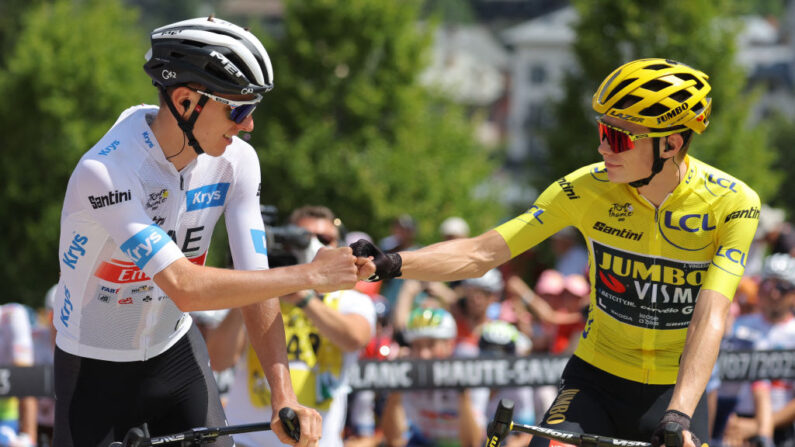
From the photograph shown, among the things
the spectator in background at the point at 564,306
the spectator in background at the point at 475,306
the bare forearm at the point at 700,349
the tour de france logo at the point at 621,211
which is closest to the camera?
the bare forearm at the point at 700,349

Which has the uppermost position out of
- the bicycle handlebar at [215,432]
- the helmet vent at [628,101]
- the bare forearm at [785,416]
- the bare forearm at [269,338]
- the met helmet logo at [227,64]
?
the met helmet logo at [227,64]

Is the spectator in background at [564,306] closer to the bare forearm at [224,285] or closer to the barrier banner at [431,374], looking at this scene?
the barrier banner at [431,374]

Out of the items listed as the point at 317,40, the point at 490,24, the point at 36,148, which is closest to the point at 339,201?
the point at 317,40

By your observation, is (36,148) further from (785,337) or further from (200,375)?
(200,375)

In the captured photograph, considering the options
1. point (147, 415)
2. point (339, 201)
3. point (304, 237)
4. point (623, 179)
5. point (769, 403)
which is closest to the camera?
point (147, 415)

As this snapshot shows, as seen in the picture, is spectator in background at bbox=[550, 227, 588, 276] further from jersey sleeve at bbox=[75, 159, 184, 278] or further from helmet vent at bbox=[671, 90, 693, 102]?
jersey sleeve at bbox=[75, 159, 184, 278]

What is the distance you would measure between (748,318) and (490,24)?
504 ft

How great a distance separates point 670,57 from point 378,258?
67.0 feet

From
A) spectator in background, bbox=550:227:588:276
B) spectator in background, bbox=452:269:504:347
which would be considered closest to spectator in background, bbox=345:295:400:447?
spectator in background, bbox=452:269:504:347

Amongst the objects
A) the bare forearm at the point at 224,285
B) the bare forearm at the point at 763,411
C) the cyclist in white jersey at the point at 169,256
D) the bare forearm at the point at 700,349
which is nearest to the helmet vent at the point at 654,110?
the bare forearm at the point at 700,349

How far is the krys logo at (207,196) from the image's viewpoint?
4258 mm

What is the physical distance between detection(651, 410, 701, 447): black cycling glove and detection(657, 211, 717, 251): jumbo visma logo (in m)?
1.06

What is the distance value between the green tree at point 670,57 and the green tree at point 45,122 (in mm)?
12686

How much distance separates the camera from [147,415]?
14.0 feet
